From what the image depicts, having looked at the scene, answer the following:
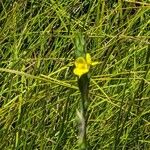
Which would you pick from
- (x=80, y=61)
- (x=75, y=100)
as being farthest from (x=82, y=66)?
(x=75, y=100)

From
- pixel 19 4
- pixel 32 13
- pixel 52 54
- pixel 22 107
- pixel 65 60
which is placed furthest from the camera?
pixel 32 13

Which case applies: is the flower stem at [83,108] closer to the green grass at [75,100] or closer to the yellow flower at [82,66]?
the yellow flower at [82,66]

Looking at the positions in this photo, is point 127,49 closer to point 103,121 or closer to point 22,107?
point 103,121

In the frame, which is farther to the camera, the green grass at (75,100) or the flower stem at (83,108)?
the green grass at (75,100)

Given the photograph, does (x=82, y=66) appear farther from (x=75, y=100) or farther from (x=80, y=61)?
(x=75, y=100)

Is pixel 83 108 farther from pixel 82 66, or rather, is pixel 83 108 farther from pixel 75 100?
pixel 75 100

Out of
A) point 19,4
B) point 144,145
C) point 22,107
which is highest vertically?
point 19,4

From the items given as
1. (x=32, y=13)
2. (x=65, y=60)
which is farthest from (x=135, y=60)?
(x=32, y=13)

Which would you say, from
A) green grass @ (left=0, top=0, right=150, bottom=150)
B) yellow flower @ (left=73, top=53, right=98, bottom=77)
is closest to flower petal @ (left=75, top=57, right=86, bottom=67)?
yellow flower @ (left=73, top=53, right=98, bottom=77)

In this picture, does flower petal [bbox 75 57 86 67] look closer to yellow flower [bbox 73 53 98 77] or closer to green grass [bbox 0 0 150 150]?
yellow flower [bbox 73 53 98 77]

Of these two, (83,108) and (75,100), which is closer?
(83,108)

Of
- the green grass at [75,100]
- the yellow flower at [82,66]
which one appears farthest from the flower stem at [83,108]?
the green grass at [75,100]
